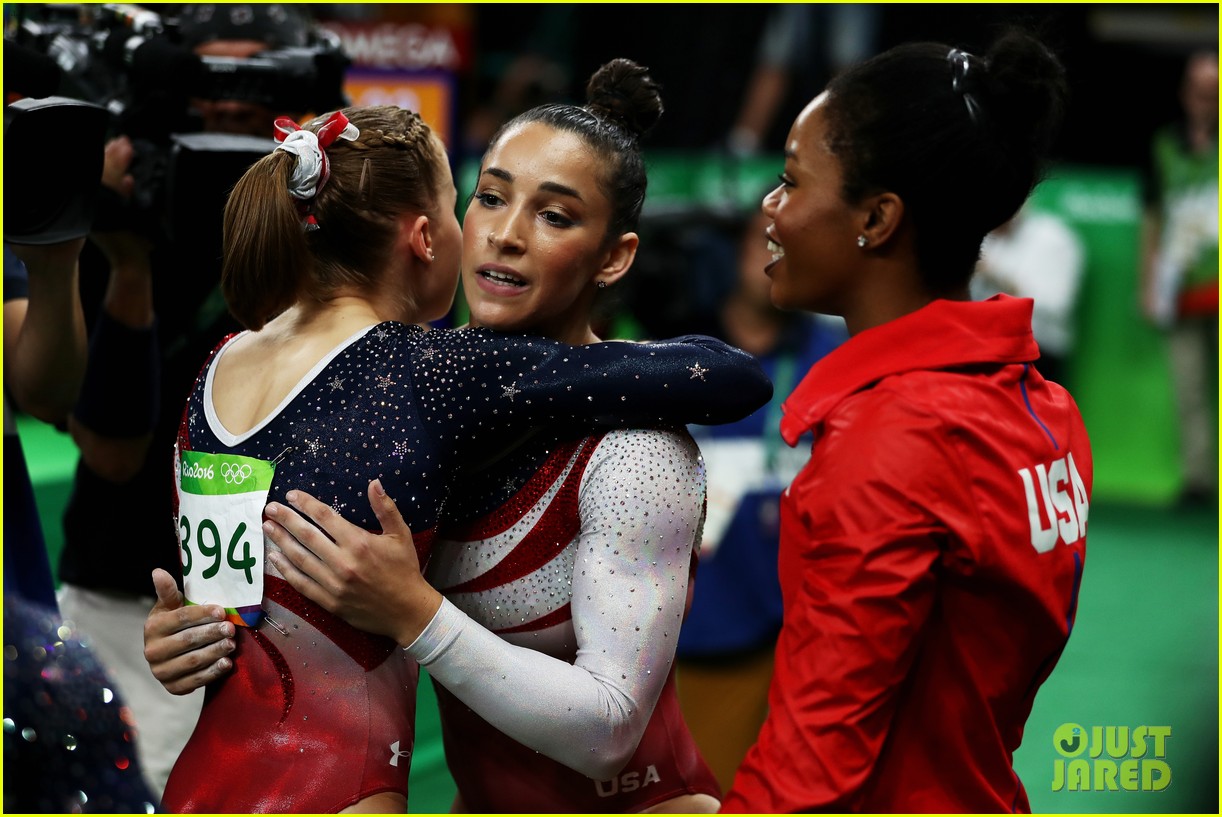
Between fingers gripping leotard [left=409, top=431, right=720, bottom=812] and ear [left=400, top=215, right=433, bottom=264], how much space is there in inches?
14.0

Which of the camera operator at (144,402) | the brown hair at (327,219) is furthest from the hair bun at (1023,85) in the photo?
the camera operator at (144,402)

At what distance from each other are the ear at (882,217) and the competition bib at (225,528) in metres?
0.80

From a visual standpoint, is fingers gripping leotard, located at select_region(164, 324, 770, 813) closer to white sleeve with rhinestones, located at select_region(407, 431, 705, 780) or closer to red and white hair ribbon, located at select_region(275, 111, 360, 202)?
white sleeve with rhinestones, located at select_region(407, 431, 705, 780)

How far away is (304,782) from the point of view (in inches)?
66.5

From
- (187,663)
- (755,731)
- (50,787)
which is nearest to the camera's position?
(50,787)

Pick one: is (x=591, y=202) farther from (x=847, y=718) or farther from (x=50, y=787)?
(x=50, y=787)

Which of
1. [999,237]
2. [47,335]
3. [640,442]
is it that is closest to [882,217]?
[640,442]

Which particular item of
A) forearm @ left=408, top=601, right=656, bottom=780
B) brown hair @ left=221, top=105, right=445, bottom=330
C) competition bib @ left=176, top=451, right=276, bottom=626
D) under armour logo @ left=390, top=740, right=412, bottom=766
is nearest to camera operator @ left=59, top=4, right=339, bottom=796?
brown hair @ left=221, top=105, right=445, bottom=330

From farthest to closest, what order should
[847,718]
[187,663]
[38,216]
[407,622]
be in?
1. [38,216]
2. [187,663]
3. [407,622]
4. [847,718]

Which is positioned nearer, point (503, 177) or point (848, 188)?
point (848, 188)

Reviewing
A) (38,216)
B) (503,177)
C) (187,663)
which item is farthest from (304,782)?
(38,216)

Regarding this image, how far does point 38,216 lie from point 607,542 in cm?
107

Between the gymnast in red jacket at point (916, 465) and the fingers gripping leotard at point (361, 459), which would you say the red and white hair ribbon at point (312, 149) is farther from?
the gymnast in red jacket at point (916, 465)

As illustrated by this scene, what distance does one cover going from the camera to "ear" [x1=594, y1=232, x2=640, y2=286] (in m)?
1.91
